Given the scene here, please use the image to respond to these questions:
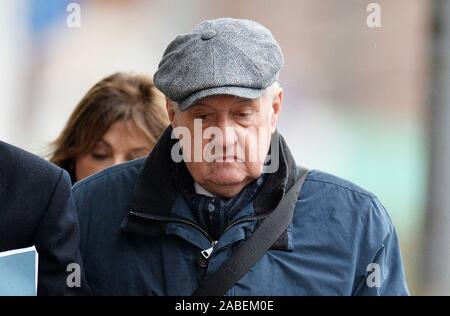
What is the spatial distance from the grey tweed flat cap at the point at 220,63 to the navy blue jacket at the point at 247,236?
0.25m

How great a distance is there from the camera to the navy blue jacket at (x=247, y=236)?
8.30ft

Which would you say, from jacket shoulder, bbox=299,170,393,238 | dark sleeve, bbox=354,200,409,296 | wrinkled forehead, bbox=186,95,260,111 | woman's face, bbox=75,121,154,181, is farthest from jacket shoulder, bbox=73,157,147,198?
woman's face, bbox=75,121,154,181

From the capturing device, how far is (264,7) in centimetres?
520

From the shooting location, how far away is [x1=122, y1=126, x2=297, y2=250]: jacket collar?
2607mm

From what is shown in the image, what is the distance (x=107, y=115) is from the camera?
3818 millimetres

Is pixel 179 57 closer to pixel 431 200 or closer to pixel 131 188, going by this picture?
pixel 131 188

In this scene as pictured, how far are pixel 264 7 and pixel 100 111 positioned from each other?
171 centimetres

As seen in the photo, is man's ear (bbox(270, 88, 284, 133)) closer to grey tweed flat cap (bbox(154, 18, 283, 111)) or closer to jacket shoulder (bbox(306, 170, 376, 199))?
grey tweed flat cap (bbox(154, 18, 283, 111))

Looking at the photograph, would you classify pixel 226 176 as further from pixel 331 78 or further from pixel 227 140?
Answer: pixel 331 78

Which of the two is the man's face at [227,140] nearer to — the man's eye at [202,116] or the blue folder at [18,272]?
the man's eye at [202,116]

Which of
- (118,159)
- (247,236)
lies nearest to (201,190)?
(247,236)

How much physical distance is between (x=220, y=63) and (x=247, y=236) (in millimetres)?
500
